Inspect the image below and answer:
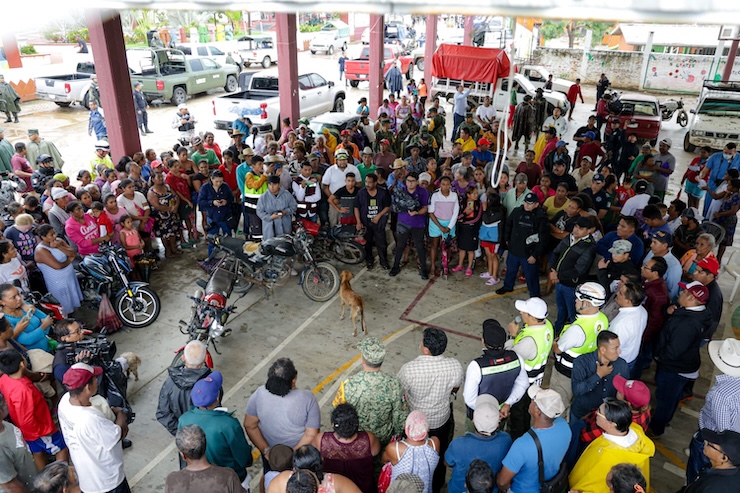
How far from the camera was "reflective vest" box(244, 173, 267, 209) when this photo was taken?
7980 mm

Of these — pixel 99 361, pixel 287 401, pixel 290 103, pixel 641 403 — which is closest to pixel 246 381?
pixel 99 361

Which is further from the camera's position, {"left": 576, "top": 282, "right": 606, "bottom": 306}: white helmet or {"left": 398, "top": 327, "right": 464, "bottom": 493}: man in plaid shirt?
{"left": 576, "top": 282, "right": 606, "bottom": 306}: white helmet

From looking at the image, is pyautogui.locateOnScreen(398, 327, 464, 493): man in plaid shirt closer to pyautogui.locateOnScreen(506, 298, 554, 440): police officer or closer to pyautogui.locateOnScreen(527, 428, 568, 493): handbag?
pyautogui.locateOnScreen(506, 298, 554, 440): police officer

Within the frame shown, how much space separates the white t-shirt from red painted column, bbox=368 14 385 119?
14816 millimetres

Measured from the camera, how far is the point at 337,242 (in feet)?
27.6

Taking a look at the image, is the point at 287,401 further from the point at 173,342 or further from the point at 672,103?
the point at 672,103

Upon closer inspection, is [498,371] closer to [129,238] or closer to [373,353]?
[373,353]

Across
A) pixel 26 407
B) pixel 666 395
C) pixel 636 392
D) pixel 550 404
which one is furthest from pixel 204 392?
pixel 666 395

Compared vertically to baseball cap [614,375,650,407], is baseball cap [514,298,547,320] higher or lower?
higher

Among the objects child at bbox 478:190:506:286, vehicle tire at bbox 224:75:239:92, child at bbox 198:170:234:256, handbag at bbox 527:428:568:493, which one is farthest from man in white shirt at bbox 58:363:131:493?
vehicle tire at bbox 224:75:239:92

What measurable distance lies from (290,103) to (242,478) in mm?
11337

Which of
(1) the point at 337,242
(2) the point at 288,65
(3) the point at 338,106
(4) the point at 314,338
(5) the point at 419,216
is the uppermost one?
(2) the point at 288,65

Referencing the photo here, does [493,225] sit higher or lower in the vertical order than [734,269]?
higher

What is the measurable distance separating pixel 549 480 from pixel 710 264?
352 centimetres
